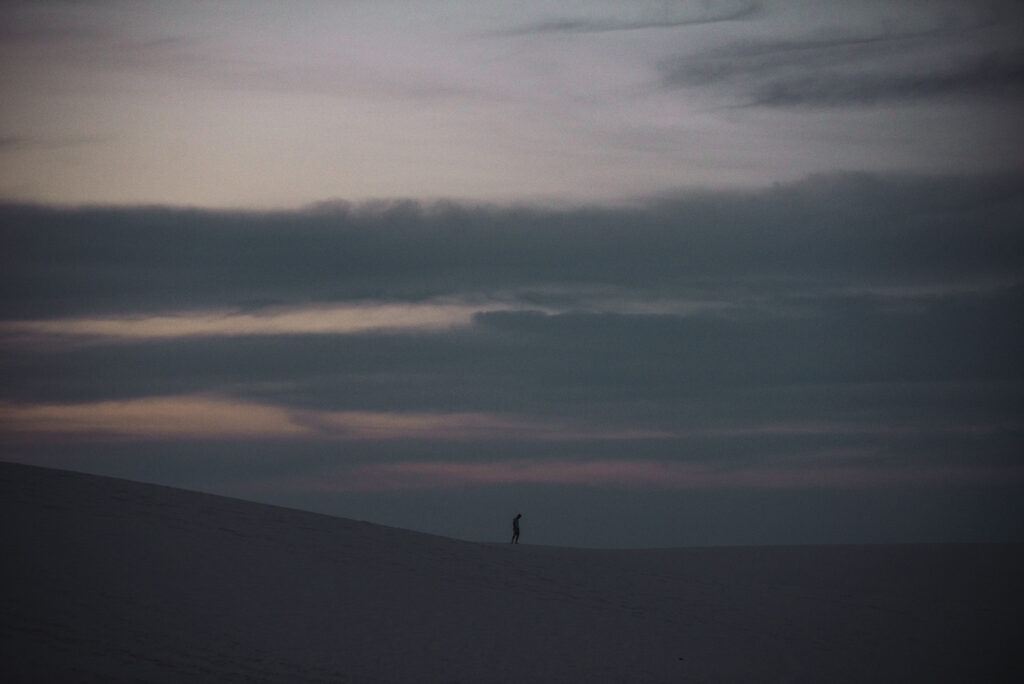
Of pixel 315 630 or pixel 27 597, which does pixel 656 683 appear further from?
pixel 27 597

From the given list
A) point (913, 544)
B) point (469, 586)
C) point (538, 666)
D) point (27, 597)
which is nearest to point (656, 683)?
point (538, 666)

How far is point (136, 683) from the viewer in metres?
11.9

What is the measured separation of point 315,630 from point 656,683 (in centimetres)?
532

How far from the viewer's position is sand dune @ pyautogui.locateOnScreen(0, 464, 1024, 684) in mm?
13680

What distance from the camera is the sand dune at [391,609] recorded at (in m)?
13.7

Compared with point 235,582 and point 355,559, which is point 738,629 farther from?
point 235,582

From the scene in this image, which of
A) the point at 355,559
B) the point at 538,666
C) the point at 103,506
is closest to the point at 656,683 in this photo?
the point at 538,666

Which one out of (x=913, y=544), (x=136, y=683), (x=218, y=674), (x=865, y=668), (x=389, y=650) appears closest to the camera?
(x=136, y=683)

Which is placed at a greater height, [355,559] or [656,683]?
[355,559]

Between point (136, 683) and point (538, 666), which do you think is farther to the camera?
point (538, 666)

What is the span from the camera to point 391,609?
17031 millimetres

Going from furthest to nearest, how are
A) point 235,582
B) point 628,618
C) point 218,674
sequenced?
point 628,618 < point 235,582 < point 218,674

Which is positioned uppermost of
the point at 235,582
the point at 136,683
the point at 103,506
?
the point at 103,506

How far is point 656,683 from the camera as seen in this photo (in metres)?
15.4
